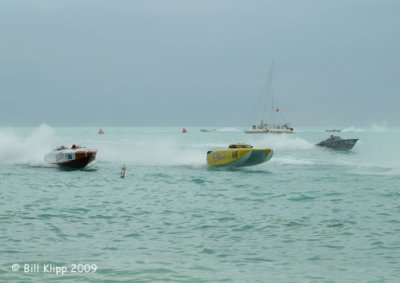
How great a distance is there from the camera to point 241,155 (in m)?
45.6

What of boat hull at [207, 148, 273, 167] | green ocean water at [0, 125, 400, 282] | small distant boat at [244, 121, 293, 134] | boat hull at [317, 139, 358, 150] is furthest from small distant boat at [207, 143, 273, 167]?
small distant boat at [244, 121, 293, 134]

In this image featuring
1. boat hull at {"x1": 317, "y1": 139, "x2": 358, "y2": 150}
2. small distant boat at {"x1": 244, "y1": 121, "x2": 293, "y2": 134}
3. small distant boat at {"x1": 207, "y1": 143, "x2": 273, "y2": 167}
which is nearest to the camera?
small distant boat at {"x1": 207, "y1": 143, "x2": 273, "y2": 167}

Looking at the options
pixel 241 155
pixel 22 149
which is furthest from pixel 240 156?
pixel 22 149

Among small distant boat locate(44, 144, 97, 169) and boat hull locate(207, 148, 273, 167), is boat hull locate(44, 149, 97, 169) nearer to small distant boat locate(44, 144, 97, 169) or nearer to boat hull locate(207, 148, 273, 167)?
small distant boat locate(44, 144, 97, 169)

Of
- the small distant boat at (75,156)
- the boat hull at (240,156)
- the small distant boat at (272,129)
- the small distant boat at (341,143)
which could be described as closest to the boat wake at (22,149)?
the small distant boat at (75,156)

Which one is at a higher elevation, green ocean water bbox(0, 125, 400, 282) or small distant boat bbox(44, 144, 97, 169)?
small distant boat bbox(44, 144, 97, 169)

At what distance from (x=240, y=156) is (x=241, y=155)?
17 cm

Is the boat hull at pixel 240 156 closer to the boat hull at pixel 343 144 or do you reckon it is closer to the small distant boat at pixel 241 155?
the small distant boat at pixel 241 155

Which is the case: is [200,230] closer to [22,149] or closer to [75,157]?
[75,157]

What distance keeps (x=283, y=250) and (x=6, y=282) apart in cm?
756

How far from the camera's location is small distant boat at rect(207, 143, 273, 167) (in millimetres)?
45469

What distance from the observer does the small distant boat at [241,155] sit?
149ft

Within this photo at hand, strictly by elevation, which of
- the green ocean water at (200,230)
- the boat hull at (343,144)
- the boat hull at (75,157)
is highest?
the boat hull at (343,144)

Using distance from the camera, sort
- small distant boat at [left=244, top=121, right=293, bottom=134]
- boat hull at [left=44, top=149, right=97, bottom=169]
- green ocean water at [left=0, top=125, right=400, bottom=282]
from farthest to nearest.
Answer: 1. small distant boat at [left=244, top=121, right=293, bottom=134]
2. boat hull at [left=44, top=149, right=97, bottom=169]
3. green ocean water at [left=0, top=125, right=400, bottom=282]
